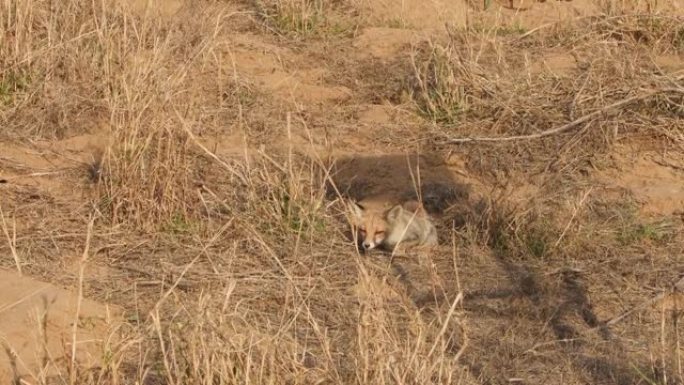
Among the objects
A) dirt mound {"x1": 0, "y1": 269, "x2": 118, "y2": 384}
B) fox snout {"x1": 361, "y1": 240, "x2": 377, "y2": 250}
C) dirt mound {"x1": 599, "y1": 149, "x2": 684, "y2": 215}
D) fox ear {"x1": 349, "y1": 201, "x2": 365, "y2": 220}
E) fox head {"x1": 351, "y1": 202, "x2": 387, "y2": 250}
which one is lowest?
dirt mound {"x1": 599, "y1": 149, "x2": 684, "y2": 215}

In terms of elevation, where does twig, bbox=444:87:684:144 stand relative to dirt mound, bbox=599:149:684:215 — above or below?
above

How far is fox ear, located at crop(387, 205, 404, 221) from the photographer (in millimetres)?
6364

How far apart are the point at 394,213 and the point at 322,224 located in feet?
1.24

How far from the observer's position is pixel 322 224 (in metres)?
6.30

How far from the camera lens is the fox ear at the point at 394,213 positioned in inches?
251

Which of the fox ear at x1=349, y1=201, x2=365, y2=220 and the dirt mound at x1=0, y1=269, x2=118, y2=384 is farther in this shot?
the fox ear at x1=349, y1=201, x2=365, y2=220

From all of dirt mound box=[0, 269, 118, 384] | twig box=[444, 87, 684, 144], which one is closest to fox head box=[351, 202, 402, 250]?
twig box=[444, 87, 684, 144]

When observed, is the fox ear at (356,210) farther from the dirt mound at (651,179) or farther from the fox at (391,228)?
the dirt mound at (651,179)

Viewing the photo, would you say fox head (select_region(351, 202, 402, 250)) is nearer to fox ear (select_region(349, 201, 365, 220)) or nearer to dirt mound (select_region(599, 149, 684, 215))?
fox ear (select_region(349, 201, 365, 220))

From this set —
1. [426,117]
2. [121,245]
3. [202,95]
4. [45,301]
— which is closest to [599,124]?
[426,117]

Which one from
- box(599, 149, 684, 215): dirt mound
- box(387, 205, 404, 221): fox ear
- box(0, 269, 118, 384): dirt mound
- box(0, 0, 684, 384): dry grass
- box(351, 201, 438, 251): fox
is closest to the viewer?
box(0, 0, 684, 384): dry grass

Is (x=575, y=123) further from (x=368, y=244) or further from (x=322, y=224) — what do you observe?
(x=322, y=224)

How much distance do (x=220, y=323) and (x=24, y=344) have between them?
3.46 feet

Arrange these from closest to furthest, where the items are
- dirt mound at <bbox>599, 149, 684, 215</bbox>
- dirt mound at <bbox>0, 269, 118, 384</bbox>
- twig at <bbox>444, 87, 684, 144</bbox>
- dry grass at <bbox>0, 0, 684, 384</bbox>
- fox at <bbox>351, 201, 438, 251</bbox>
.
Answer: dry grass at <bbox>0, 0, 684, 384</bbox> < dirt mound at <bbox>0, 269, 118, 384</bbox> < fox at <bbox>351, 201, 438, 251</bbox> < dirt mound at <bbox>599, 149, 684, 215</bbox> < twig at <bbox>444, 87, 684, 144</bbox>
